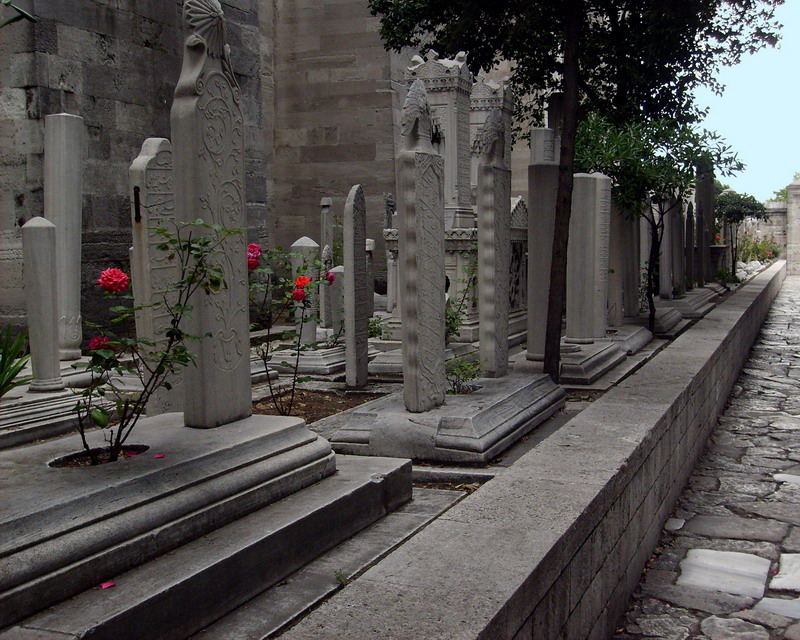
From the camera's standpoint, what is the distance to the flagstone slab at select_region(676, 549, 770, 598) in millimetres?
4488

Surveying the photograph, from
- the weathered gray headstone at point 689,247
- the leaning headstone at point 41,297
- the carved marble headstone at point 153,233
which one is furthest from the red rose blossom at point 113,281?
the weathered gray headstone at point 689,247

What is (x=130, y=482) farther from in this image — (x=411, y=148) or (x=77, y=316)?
(x=77, y=316)

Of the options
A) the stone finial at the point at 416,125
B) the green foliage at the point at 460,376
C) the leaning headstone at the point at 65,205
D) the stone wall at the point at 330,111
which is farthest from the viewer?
the stone wall at the point at 330,111

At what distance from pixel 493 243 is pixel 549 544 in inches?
132

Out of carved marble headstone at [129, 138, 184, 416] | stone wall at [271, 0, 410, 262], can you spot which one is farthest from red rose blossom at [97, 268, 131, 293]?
stone wall at [271, 0, 410, 262]

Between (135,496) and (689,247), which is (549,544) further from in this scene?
(689,247)

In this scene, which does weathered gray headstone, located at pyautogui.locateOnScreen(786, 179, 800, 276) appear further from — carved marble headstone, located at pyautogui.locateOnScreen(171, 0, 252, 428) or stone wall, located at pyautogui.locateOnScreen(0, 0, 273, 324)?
carved marble headstone, located at pyautogui.locateOnScreen(171, 0, 252, 428)

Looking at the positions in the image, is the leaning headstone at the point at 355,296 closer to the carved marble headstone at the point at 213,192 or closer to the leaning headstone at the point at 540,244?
the leaning headstone at the point at 540,244

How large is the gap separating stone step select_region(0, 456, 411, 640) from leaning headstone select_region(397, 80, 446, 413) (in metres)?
1.26

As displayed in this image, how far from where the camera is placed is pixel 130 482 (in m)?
3.07

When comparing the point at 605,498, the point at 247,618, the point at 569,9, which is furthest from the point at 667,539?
the point at 569,9

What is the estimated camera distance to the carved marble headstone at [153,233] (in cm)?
526

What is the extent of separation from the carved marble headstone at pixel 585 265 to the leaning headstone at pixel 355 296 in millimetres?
2079

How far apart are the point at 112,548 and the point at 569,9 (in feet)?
18.9
